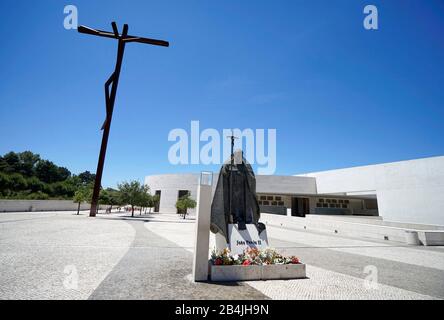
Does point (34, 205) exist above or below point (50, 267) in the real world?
above

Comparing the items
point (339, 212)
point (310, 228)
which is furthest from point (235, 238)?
point (339, 212)

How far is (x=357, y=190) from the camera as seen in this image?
32.3 meters

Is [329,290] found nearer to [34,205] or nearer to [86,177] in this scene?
[34,205]

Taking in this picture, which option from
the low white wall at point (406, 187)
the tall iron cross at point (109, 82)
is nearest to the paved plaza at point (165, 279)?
the tall iron cross at point (109, 82)

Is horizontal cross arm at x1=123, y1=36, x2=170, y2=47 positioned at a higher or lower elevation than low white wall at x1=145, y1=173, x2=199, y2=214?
higher

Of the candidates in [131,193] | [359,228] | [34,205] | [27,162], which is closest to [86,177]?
[27,162]

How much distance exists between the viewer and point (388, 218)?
27.4m

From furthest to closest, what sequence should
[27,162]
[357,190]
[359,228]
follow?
[27,162] → [357,190] → [359,228]

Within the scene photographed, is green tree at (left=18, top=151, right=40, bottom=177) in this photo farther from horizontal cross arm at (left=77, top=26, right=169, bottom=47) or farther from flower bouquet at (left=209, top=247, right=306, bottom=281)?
flower bouquet at (left=209, top=247, right=306, bottom=281)

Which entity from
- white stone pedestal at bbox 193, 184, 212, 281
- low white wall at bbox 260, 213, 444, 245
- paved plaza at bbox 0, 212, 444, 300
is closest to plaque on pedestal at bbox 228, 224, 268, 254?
paved plaza at bbox 0, 212, 444, 300

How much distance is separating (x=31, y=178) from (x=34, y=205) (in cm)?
2788

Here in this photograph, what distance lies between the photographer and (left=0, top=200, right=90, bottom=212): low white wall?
26219 millimetres

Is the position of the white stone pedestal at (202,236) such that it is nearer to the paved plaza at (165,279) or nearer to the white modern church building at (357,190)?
the paved plaza at (165,279)

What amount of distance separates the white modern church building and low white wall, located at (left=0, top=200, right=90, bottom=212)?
16058mm
